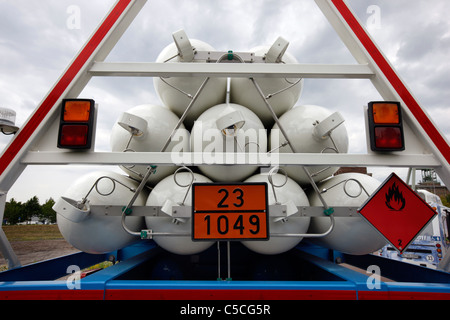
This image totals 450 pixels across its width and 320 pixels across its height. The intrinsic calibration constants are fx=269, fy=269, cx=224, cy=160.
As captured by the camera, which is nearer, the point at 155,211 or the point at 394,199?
the point at 394,199

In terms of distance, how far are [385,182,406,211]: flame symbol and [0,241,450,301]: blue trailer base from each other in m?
0.36

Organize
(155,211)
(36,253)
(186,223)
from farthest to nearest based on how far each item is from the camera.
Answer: (36,253), (186,223), (155,211)

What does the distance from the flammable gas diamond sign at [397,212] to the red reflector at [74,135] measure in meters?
1.38

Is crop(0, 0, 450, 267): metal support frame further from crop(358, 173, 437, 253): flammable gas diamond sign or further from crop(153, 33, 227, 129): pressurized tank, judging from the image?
crop(153, 33, 227, 129): pressurized tank

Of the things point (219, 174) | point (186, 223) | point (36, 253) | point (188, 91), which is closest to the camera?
point (186, 223)

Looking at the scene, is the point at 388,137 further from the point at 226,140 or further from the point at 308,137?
the point at 226,140

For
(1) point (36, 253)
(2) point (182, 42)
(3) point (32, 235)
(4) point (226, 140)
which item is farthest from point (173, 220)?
(3) point (32, 235)

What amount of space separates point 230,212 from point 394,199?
2.68 ft

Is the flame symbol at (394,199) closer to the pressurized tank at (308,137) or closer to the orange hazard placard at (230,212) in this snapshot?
the pressurized tank at (308,137)

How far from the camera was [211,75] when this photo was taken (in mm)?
1407

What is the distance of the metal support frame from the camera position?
129 cm

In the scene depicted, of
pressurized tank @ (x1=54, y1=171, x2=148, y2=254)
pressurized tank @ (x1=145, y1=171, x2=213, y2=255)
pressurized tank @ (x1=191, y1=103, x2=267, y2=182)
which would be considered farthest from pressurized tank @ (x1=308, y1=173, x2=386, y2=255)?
pressurized tank @ (x1=54, y1=171, x2=148, y2=254)

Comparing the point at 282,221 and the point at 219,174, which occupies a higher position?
the point at 219,174

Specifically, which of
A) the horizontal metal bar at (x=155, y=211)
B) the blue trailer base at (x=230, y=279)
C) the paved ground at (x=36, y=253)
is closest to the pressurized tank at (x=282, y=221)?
the horizontal metal bar at (x=155, y=211)
